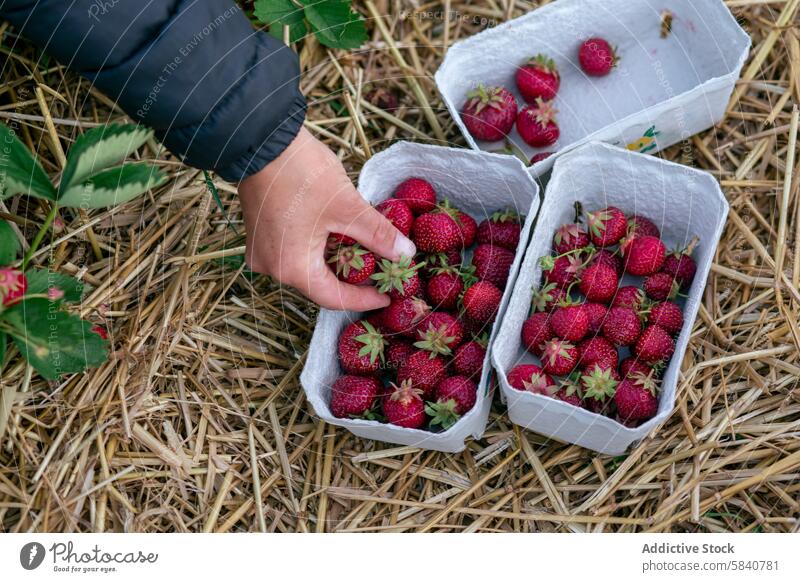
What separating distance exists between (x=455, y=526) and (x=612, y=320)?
43 centimetres

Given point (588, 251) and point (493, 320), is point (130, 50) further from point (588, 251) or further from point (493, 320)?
point (588, 251)

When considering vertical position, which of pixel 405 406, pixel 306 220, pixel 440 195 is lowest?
pixel 405 406

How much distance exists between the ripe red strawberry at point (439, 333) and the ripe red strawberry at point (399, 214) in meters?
0.16

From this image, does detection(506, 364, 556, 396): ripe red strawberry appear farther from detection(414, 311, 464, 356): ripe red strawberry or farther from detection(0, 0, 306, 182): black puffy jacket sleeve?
detection(0, 0, 306, 182): black puffy jacket sleeve

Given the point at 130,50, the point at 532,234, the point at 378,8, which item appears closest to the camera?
the point at 130,50

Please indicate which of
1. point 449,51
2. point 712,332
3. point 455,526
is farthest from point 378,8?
point 455,526

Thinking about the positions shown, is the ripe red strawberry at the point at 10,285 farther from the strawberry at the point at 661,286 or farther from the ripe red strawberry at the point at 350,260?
the strawberry at the point at 661,286

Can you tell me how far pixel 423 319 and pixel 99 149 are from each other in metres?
0.56

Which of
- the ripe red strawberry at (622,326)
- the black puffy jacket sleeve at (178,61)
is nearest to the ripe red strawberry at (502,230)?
the ripe red strawberry at (622,326)

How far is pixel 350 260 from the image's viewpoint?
3.95 ft

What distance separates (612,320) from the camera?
48.9 inches

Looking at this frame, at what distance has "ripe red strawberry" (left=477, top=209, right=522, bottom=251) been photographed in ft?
4.32

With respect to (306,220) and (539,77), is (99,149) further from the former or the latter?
(539,77)
